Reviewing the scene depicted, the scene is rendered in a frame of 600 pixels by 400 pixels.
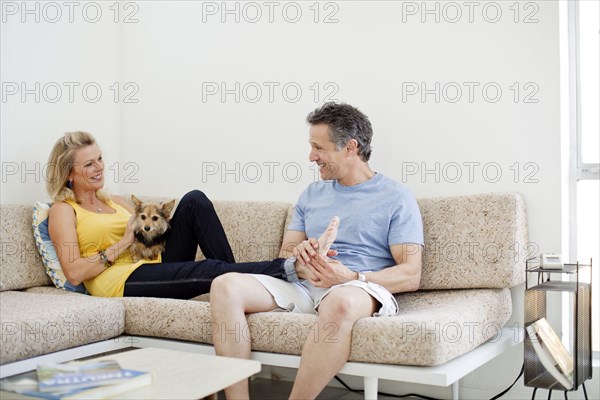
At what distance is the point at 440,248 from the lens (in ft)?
9.58

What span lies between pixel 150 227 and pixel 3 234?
58 cm

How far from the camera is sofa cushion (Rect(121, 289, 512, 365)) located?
7.45ft

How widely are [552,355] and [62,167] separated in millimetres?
2094

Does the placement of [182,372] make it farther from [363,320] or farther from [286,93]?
[286,93]

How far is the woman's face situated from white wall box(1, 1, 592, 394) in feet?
1.24

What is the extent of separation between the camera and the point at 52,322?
2.50m

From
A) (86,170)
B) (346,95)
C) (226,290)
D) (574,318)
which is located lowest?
(574,318)

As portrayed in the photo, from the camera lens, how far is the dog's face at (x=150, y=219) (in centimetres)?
315

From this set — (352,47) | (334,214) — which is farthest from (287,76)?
(334,214)

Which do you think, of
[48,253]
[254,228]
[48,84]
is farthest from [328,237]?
[48,84]

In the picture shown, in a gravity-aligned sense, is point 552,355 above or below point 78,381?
below

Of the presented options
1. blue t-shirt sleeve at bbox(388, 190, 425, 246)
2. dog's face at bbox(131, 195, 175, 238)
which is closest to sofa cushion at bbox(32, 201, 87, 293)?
dog's face at bbox(131, 195, 175, 238)

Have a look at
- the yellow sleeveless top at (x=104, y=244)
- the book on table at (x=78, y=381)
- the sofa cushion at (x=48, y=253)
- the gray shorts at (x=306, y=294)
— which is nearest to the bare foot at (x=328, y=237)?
the gray shorts at (x=306, y=294)

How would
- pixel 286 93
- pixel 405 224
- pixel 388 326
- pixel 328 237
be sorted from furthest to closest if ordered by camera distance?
pixel 286 93 → pixel 405 224 → pixel 328 237 → pixel 388 326
